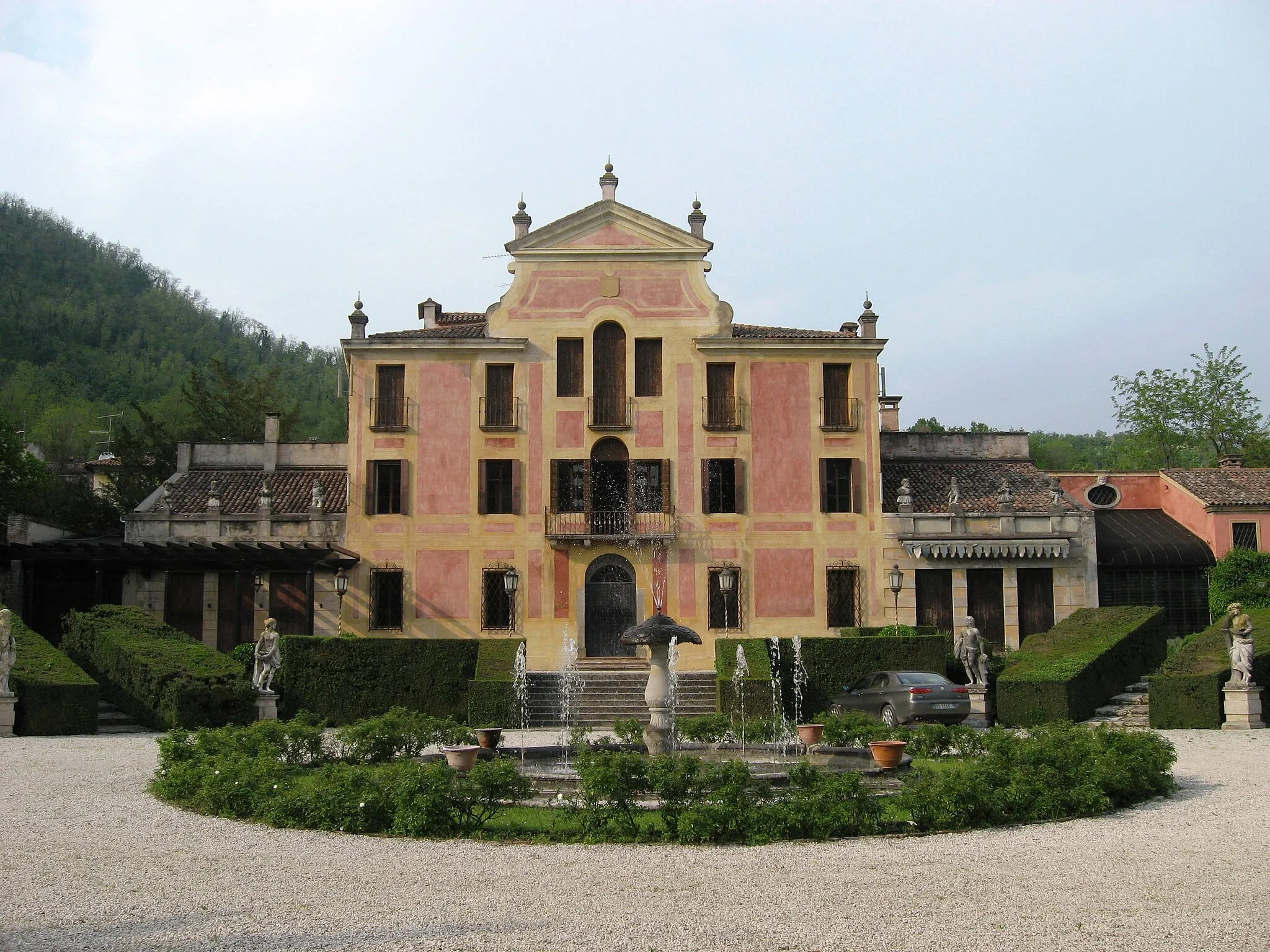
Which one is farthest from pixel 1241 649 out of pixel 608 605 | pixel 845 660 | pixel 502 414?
pixel 502 414

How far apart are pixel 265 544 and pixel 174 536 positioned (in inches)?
113

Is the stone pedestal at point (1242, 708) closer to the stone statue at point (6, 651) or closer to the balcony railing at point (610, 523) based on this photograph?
the balcony railing at point (610, 523)

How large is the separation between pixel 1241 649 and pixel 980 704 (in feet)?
18.3

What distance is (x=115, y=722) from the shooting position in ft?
81.8

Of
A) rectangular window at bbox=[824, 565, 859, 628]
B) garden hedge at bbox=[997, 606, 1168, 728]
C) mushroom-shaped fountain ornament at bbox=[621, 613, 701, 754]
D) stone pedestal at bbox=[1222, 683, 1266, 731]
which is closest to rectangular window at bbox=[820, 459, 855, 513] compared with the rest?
rectangular window at bbox=[824, 565, 859, 628]

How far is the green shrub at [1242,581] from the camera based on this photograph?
35125 mm

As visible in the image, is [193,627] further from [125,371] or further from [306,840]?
[125,371]

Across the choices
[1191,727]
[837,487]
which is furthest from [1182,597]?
[1191,727]

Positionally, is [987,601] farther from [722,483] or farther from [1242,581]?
[722,483]

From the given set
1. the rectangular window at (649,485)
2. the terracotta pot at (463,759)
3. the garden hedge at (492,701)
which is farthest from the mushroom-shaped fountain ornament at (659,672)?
the rectangular window at (649,485)

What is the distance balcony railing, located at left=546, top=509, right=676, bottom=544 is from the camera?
34250 millimetres

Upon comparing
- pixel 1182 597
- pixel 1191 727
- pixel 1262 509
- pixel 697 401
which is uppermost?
pixel 697 401

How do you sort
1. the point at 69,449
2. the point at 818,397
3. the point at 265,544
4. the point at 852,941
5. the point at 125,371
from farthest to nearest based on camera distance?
the point at 125,371 < the point at 69,449 < the point at 818,397 < the point at 265,544 < the point at 852,941

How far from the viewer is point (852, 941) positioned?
27.0ft
